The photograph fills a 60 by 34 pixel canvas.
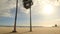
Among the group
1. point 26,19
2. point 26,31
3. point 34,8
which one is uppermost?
point 34,8

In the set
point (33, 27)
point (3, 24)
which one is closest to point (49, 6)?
point (33, 27)

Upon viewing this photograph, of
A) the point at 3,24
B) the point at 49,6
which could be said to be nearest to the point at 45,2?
the point at 49,6

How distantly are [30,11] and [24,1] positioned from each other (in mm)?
234

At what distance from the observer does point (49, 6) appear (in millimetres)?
3449

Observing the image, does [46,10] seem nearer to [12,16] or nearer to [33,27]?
[33,27]

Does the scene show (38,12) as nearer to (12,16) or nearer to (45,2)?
(45,2)

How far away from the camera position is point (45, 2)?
345cm

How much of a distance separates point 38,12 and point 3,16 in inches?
27.5

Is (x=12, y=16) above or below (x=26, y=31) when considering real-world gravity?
above

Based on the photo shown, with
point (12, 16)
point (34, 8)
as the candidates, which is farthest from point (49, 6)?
point (12, 16)

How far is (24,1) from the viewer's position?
135 inches

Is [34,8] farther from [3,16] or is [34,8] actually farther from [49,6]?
[3,16]

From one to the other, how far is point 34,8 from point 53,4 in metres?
0.40

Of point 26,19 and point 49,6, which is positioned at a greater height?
point 49,6
